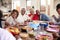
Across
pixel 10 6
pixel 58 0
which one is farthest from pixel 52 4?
pixel 10 6

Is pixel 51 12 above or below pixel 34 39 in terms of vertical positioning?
above

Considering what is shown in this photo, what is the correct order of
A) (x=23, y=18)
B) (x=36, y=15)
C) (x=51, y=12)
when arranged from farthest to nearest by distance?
(x=51, y=12) < (x=36, y=15) < (x=23, y=18)

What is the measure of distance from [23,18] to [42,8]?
1.17m

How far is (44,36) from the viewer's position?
59.2 inches

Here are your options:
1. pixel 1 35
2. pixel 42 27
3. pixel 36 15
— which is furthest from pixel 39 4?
pixel 1 35

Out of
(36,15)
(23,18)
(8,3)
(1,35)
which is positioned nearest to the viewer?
(1,35)

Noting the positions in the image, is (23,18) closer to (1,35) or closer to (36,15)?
(36,15)

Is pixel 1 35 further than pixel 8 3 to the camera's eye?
No

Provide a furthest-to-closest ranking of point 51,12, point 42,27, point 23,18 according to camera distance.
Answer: point 51,12 < point 23,18 < point 42,27

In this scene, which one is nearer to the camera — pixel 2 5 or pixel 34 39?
pixel 34 39

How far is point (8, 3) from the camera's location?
4137mm

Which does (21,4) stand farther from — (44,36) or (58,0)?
(44,36)

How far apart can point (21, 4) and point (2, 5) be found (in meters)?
0.53

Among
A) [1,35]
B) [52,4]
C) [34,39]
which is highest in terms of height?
[52,4]
